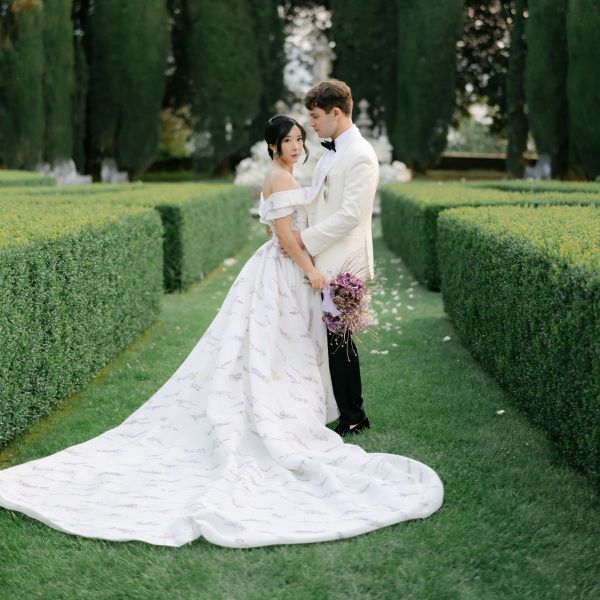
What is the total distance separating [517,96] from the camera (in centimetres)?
2133

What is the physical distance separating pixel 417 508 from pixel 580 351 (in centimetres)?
95

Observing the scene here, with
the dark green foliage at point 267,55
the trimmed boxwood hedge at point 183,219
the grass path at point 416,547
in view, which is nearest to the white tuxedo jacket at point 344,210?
the grass path at point 416,547

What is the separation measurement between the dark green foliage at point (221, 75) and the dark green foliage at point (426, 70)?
13.0 feet

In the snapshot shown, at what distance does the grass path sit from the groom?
307mm

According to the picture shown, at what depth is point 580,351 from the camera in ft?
12.4

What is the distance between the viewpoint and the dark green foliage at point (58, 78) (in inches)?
814

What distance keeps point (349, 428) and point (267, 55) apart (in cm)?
2067

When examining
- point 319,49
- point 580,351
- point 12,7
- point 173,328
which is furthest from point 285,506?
point 319,49

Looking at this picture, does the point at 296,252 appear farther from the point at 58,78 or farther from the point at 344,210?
the point at 58,78

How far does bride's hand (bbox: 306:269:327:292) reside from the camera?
4.78m

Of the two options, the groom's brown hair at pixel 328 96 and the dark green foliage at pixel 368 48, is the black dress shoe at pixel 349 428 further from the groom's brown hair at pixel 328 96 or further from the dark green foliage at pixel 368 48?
the dark green foliage at pixel 368 48

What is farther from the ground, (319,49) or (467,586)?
(319,49)

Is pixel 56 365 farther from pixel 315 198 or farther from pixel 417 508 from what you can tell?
pixel 417 508

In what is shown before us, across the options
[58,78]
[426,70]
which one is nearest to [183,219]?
[58,78]
